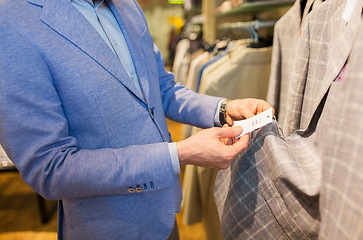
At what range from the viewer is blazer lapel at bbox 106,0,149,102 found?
80 centimetres

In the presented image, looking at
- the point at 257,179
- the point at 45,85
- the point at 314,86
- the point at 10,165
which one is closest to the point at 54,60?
the point at 45,85

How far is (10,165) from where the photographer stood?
157 centimetres

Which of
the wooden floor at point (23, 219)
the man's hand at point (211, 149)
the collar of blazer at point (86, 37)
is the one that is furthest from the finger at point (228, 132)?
the wooden floor at point (23, 219)

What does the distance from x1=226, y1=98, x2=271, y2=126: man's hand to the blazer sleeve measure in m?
0.31

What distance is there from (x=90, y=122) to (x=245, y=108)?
0.46 m

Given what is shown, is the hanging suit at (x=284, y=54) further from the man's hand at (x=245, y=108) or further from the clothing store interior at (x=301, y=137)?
the man's hand at (x=245, y=108)

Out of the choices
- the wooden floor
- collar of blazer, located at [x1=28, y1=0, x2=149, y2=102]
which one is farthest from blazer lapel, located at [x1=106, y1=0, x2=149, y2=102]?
the wooden floor

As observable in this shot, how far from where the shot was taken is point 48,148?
2.05 ft

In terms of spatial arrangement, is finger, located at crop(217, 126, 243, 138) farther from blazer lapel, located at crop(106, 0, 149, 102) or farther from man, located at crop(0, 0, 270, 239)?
blazer lapel, located at crop(106, 0, 149, 102)

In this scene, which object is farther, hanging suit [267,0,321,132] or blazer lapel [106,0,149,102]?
hanging suit [267,0,321,132]

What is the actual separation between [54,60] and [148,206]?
1.55 ft

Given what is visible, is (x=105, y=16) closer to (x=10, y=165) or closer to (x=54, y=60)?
(x=54, y=60)

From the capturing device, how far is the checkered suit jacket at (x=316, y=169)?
0.43 m

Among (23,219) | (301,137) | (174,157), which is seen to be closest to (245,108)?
(301,137)
